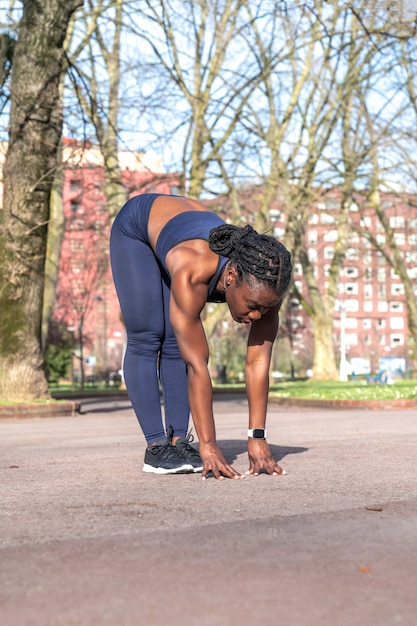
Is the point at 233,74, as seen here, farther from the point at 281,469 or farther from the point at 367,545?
the point at 367,545

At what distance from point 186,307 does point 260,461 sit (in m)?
0.91

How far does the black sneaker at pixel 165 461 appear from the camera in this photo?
17.0ft

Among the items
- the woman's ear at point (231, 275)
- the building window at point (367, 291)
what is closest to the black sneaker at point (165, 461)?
the woman's ear at point (231, 275)

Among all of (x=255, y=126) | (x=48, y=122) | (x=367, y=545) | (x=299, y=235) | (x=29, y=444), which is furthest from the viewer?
(x=299, y=235)

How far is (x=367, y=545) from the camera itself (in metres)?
3.12

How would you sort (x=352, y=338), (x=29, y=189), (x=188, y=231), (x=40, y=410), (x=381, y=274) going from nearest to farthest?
(x=188, y=231)
(x=40, y=410)
(x=29, y=189)
(x=381, y=274)
(x=352, y=338)

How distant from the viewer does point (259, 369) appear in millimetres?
5242

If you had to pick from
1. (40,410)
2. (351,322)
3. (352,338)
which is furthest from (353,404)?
(351,322)

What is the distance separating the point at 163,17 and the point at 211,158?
7340 mm

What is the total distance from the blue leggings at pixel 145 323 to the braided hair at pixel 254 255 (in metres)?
0.74

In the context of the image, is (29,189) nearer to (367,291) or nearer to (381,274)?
(381,274)

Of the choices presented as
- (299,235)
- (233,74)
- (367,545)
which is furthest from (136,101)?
(367,545)

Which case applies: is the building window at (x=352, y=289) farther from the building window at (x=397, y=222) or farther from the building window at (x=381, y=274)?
the building window at (x=397, y=222)

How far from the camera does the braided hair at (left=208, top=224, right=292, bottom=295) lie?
468cm
